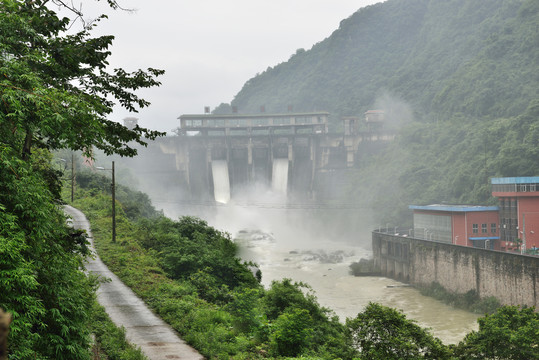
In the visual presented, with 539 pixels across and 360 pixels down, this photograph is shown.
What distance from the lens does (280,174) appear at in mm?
112812

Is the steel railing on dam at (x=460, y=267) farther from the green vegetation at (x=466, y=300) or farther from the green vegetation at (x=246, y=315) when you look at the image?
the green vegetation at (x=246, y=315)

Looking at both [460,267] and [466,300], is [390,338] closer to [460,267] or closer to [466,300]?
[466,300]

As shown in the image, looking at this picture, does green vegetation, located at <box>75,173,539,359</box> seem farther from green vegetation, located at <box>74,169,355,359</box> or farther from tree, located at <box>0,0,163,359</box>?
tree, located at <box>0,0,163,359</box>

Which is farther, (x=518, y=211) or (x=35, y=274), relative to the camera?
(x=518, y=211)

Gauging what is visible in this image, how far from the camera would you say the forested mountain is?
77250 mm

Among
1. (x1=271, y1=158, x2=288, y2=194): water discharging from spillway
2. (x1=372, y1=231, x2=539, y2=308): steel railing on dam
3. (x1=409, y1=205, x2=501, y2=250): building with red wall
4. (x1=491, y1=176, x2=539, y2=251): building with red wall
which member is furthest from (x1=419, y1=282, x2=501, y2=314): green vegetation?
(x1=271, y1=158, x2=288, y2=194): water discharging from spillway

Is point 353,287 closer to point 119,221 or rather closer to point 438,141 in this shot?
point 119,221

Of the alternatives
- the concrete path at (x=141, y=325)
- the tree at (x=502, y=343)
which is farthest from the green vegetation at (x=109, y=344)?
the tree at (x=502, y=343)

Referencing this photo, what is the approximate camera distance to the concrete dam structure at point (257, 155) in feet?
366

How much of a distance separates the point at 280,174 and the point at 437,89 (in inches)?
1735

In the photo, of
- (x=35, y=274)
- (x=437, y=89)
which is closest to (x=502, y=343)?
(x=35, y=274)

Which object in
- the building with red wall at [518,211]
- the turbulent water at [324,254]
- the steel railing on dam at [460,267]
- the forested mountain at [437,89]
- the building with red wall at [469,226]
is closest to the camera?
the steel railing on dam at [460,267]

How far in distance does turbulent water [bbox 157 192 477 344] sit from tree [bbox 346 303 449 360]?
2055 centimetres

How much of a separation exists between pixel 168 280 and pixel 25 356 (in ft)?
65.1
